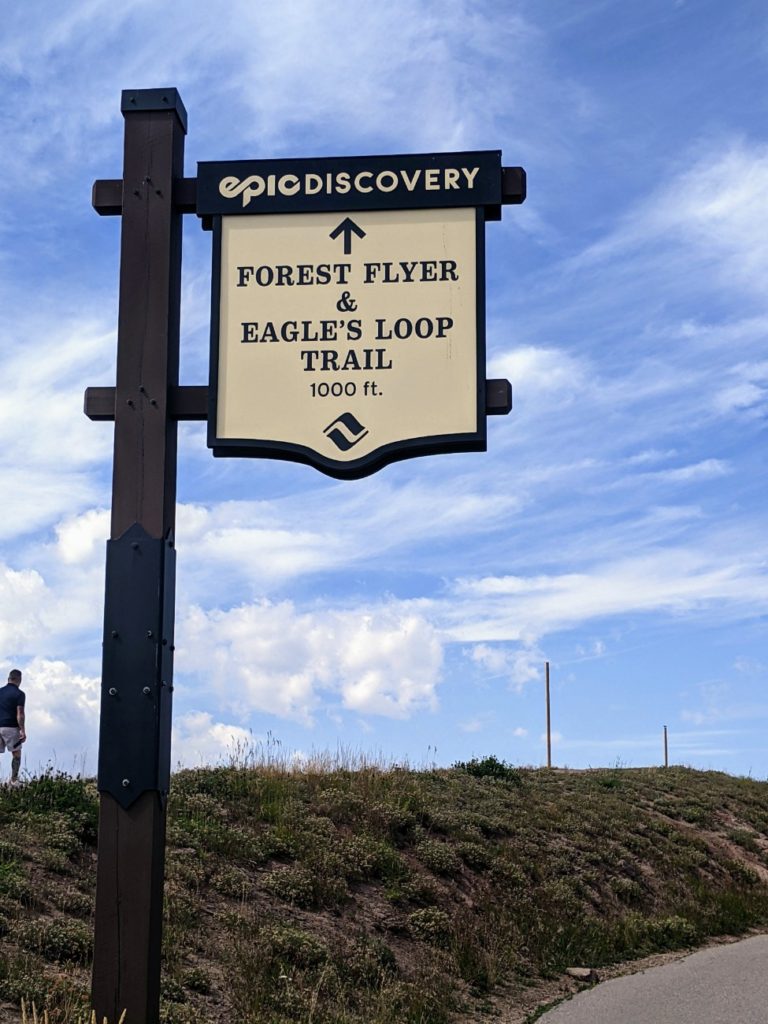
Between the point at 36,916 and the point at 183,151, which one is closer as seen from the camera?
the point at 183,151

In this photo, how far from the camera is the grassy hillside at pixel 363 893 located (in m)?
11.2

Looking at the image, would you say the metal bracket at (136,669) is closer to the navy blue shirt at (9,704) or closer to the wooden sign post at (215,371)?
the wooden sign post at (215,371)

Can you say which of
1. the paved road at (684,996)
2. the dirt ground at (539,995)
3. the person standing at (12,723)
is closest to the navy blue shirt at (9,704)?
the person standing at (12,723)

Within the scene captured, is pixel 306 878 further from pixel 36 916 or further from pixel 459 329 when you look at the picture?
pixel 459 329

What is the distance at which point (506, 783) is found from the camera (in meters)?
22.1

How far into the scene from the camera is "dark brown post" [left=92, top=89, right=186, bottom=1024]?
7.69 m

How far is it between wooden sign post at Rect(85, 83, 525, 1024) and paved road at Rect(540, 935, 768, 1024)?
5.57 meters

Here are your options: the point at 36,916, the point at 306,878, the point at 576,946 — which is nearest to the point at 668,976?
the point at 576,946

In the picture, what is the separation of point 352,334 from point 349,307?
22 centimetres

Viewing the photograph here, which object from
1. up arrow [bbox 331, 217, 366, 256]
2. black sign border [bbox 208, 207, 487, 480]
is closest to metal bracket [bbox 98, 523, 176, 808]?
black sign border [bbox 208, 207, 487, 480]

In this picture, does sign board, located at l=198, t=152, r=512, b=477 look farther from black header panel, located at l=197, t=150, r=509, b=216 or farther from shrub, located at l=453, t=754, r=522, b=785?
shrub, located at l=453, t=754, r=522, b=785

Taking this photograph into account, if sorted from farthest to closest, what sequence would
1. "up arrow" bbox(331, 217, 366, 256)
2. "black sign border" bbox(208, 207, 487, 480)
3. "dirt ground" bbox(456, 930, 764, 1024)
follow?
"dirt ground" bbox(456, 930, 764, 1024)
"up arrow" bbox(331, 217, 366, 256)
"black sign border" bbox(208, 207, 487, 480)

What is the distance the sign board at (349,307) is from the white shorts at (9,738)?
13.4m

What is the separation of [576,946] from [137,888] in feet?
28.9
